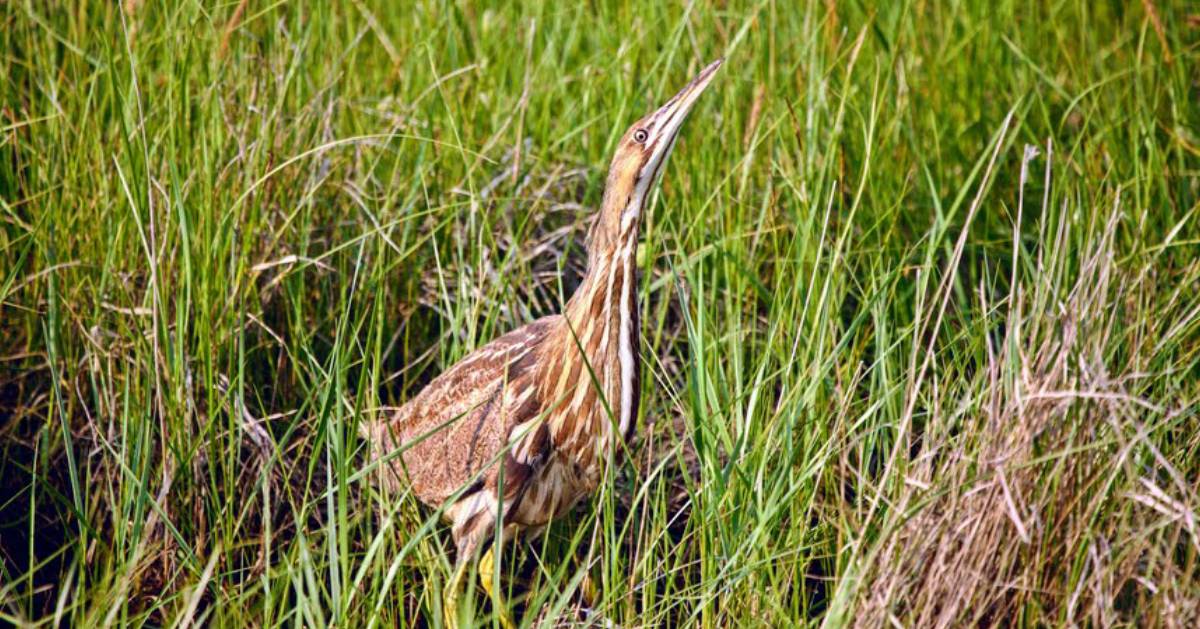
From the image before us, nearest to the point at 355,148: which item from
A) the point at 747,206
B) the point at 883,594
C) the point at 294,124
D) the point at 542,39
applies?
the point at 294,124

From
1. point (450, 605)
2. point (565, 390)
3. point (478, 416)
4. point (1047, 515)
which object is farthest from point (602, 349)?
point (1047, 515)

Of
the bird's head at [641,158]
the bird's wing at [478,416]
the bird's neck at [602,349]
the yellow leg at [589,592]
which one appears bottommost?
the yellow leg at [589,592]

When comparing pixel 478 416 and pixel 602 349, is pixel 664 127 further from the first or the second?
pixel 478 416

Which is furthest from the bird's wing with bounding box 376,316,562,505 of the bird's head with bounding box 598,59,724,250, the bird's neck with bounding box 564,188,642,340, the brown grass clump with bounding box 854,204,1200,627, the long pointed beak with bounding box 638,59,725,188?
the brown grass clump with bounding box 854,204,1200,627

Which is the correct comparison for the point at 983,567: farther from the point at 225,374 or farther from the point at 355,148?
the point at 355,148

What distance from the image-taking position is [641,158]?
2486 mm

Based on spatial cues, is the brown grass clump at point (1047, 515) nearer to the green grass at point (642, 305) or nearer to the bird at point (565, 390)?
the green grass at point (642, 305)

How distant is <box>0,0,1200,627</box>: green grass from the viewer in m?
2.06

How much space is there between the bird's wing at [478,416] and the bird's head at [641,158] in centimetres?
29

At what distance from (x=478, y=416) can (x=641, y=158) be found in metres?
0.58

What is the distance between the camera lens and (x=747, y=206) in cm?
321

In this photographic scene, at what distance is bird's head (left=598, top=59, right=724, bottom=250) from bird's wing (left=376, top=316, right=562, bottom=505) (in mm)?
291

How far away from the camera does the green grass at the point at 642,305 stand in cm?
206

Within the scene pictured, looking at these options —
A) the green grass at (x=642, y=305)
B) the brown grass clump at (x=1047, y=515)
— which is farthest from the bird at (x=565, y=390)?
the brown grass clump at (x=1047, y=515)
